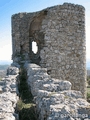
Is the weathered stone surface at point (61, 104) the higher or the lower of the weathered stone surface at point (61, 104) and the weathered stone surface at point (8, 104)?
the higher

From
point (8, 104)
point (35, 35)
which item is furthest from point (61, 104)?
point (35, 35)

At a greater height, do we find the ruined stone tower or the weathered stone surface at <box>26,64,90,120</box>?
the ruined stone tower

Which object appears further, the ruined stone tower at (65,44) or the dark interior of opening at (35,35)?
the dark interior of opening at (35,35)

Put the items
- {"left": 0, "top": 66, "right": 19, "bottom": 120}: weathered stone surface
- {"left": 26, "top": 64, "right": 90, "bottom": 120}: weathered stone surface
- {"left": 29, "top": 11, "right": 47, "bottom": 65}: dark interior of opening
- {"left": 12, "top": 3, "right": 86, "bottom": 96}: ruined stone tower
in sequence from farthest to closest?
{"left": 29, "top": 11, "right": 47, "bottom": 65}: dark interior of opening → {"left": 12, "top": 3, "right": 86, "bottom": 96}: ruined stone tower → {"left": 0, "top": 66, "right": 19, "bottom": 120}: weathered stone surface → {"left": 26, "top": 64, "right": 90, "bottom": 120}: weathered stone surface

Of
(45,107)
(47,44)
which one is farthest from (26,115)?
(47,44)

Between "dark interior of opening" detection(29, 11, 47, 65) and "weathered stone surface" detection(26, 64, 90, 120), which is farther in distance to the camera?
"dark interior of opening" detection(29, 11, 47, 65)

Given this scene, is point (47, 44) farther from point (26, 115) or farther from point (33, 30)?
point (26, 115)

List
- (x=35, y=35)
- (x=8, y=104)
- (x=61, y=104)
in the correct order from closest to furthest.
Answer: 1. (x=61, y=104)
2. (x=8, y=104)
3. (x=35, y=35)

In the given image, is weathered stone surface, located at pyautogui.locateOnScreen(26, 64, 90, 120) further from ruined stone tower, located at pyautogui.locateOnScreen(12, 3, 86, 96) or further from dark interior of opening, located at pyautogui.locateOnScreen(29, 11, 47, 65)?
dark interior of opening, located at pyautogui.locateOnScreen(29, 11, 47, 65)

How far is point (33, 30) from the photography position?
47.6ft

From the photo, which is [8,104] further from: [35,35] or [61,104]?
[35,35]

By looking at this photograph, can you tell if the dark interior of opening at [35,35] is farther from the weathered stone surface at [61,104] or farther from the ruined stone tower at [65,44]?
the weathered stone surface at [61,104]

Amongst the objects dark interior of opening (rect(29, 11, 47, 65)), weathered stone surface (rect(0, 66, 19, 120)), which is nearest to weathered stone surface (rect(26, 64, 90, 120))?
weathered stone surface (rect(0, 66, 19, 120))

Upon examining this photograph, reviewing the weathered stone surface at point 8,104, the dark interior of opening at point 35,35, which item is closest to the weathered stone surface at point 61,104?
the weathered stone surface at point 8,104
